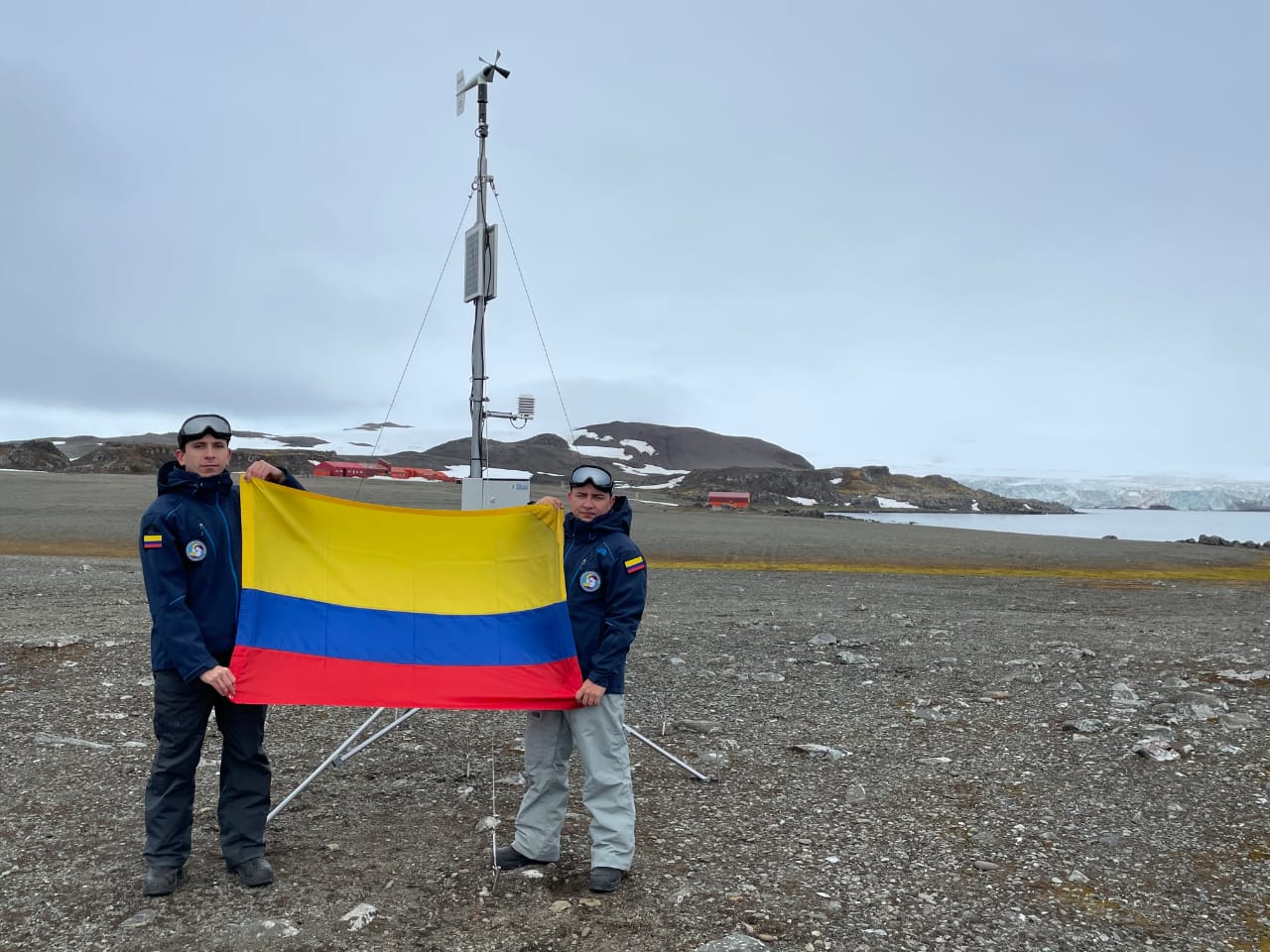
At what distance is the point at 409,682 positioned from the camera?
5.39m

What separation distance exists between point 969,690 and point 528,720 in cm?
607

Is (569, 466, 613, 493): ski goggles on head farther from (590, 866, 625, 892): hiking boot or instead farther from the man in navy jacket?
(590, 866, 625, 892): hiking boot

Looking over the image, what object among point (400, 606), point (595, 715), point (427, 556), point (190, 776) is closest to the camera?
point (190, 776)

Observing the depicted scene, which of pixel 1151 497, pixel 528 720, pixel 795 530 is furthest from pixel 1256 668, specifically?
pixel 1151 497

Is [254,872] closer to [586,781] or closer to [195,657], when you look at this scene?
[195,657]

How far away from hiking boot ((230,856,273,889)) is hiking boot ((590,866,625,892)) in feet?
5.73

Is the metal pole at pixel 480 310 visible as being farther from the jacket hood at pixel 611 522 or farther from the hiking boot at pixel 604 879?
the hiking boot at pixel 604 879

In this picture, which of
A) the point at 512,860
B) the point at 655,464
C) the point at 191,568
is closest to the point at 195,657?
the point at 191,568

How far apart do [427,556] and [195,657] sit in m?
1.57

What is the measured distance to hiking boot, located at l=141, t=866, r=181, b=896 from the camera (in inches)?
180

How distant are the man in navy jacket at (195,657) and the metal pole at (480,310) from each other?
12.7ft

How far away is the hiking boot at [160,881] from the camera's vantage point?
180 inches

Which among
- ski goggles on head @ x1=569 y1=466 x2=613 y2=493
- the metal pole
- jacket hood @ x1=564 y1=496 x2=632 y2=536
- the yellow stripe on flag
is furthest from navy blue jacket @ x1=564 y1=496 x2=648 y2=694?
the metal pole

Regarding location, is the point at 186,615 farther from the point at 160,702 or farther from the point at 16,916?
the point at 16,916
